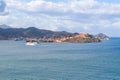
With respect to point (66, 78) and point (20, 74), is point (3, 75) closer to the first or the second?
point (20, 74)

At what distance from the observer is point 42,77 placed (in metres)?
73.7

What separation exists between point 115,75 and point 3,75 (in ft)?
84.6

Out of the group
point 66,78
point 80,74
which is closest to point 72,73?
point 80,74

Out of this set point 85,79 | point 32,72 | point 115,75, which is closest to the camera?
point 85,79

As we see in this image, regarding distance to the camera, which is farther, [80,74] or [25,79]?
[80,74]

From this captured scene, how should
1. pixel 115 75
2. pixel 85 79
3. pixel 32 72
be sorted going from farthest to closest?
pixel 32 72 → pixel 115 75 → pixel 85 79

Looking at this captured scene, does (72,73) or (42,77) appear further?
(72,73)

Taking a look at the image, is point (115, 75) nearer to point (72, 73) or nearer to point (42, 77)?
point (72, 73)

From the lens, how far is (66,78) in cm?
7138

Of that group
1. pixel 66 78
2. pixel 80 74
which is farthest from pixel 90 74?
pixel 66 78

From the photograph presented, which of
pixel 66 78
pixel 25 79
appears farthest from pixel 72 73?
pixel 25 79

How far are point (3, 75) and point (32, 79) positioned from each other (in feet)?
30.5

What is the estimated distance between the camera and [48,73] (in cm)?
7938

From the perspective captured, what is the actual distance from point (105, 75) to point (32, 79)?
1716 cm
